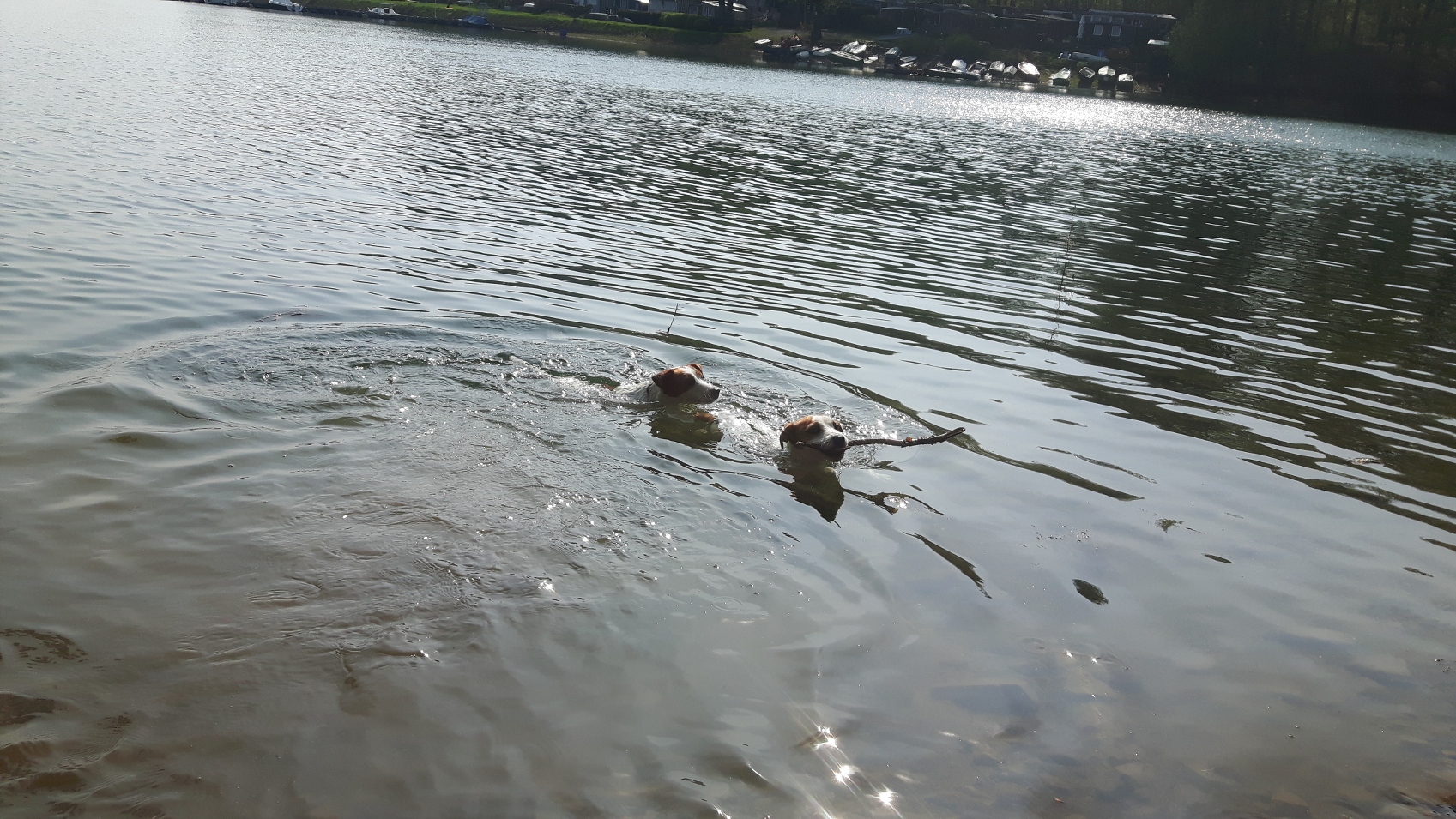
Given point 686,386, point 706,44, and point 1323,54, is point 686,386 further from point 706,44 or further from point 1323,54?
point 706,44

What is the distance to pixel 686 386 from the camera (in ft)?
25.8

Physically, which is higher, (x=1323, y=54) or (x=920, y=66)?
(x=1323, y=54)

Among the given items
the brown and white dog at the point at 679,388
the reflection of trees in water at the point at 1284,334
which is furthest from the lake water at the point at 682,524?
the brown and white dog at the point at 679,388

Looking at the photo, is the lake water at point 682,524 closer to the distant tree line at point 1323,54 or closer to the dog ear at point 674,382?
the dog ear at point 674,382

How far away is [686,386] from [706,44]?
93.9m

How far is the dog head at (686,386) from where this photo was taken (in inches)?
309

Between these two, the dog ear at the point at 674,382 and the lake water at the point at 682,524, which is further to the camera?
the dog ear at the point at 674,382

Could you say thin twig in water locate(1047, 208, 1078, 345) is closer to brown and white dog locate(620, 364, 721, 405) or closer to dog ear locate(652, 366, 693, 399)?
brown and white dog locate(620, 364, 721, 405)

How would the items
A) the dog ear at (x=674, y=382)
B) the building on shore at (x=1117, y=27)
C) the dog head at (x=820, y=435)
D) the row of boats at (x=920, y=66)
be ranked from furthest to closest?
the building on shore at (x=1117, y=27) < the row of boats at (x=920, y=66) < the dog ear at (x=674, y=382) < the dog head at (x=820, y=435)

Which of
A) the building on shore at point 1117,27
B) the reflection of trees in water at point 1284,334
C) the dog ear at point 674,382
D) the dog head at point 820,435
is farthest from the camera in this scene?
the building on shore at point 1117,27

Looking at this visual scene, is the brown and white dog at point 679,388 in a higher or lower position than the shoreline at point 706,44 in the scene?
Answer: lower

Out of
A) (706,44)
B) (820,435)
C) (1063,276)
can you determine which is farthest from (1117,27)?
(820,435)

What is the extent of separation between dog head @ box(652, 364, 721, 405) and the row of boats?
87.1 metres

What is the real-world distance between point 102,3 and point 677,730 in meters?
101
